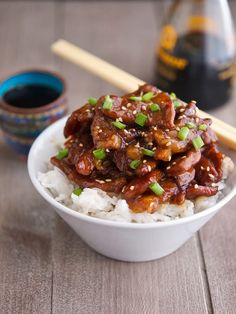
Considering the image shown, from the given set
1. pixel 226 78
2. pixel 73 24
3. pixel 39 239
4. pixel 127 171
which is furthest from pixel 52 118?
pixel 73 24

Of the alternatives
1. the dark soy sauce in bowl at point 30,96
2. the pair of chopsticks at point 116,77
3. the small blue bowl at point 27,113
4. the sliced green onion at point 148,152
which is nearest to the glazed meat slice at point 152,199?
the sliced green onion at point 148,152

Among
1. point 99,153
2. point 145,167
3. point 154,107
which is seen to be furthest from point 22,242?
point 154,107

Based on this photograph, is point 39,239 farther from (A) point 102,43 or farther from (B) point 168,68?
(A) point 102,43

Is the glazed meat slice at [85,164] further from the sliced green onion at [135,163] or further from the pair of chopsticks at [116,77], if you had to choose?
the pair of chopsticks at [116,77]

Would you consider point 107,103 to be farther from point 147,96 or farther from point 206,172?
point 206,172

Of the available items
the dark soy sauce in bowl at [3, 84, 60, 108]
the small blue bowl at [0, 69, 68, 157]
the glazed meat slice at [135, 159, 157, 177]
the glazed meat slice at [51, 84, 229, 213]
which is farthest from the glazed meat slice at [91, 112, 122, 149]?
the dark soy sauce in bowl at [3, 84, 60, 108]
